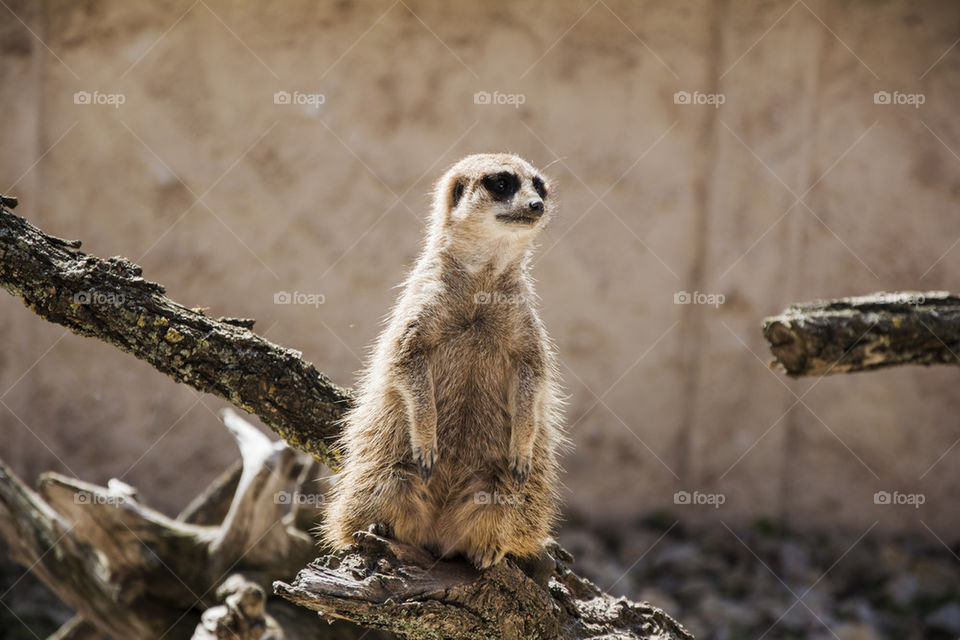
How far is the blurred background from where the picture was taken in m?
6.44

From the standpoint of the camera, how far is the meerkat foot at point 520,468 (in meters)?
3.02

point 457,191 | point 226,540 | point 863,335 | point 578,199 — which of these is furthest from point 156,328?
point 578,199

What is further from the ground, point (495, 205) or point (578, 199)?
point (578, 199)

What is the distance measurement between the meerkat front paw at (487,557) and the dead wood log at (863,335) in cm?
113

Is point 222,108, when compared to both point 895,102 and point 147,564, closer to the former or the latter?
point 147,564

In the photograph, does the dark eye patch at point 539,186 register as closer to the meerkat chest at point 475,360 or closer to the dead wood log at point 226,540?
the meerkat chest at point 475,360

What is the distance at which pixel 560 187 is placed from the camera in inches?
259

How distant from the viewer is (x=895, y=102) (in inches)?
259

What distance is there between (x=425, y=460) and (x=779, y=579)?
430 cm

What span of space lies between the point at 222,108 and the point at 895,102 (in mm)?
5081

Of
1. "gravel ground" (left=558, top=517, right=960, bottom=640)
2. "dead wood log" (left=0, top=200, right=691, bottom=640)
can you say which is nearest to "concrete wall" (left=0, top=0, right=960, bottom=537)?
"gravel ground" (left=558, top=517, right=960, bottom=640)

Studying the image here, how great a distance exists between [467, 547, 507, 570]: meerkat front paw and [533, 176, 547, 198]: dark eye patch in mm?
1392

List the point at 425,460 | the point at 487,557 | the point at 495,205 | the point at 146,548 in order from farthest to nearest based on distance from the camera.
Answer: the point at 146,548 → the point at 495,205 → the point at 425,460 → the point at 487,557

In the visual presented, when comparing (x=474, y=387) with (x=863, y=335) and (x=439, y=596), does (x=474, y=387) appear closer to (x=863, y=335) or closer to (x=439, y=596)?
(x=439, y=596)
